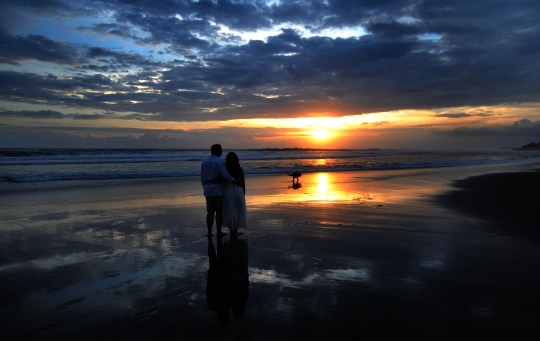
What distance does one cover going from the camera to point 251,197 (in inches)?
508

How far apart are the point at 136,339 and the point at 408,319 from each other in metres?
2.62

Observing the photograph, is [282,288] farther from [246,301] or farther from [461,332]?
[461,332]

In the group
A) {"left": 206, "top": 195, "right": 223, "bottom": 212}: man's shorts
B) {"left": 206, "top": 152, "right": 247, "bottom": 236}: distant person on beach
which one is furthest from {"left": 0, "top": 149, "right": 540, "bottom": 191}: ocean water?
{"left": 206, "top": 152, "right": 247, "bottom": 236}: distant person on beach

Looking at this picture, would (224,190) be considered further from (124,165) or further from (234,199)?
(124,165)

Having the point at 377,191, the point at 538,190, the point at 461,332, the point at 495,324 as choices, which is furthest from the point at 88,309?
the point at 538,190

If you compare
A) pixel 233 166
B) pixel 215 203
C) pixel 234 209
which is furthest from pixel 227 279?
pixel 233 166

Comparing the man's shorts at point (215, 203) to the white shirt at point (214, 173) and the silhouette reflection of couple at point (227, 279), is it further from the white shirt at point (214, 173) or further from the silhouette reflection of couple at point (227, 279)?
the silhouette reflection of couple at point (227, 279)

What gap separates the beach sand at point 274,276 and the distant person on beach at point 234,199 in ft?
1.14

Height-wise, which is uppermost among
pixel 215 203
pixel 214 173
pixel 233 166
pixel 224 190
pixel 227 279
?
pixel 233 166

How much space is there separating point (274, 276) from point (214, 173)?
2.76 metres

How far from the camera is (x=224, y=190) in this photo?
7.20 metres

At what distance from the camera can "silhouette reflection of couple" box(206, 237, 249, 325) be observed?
13.0 ft

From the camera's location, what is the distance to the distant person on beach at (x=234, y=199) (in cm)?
704

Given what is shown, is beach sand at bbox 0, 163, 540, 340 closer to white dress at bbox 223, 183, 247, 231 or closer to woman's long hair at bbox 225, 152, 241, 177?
white dress at bbox 223, 183, 247, 231
